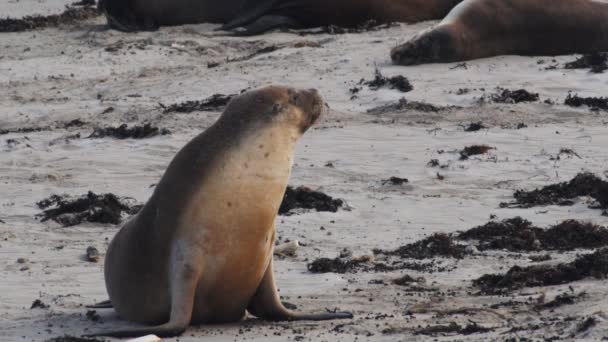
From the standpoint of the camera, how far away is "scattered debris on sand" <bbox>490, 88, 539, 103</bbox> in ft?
36.0

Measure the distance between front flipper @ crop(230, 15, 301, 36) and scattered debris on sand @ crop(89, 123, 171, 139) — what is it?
440 cm

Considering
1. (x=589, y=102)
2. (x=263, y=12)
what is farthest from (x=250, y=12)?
(x=589, y=102)

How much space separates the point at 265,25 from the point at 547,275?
9.07 meters

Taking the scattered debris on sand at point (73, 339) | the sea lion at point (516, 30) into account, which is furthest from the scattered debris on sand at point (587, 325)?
the sea lion at point (516, 30)

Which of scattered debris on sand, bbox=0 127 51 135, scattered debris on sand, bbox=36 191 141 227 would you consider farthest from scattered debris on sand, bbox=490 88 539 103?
scattered debris on sand, bbox=36 191 141 227

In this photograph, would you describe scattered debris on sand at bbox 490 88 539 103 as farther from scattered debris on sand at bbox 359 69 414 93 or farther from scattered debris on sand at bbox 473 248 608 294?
scattered debris on sand at bbox 473 248 608 294

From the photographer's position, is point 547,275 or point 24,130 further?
point 24,130

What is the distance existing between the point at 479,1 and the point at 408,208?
5657 mm

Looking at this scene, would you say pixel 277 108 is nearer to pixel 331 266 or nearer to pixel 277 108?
pixel 277 108

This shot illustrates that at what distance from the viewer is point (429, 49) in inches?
502

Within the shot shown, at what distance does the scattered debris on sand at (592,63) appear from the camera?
11852mm

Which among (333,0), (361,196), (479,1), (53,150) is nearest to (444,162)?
(361,196)

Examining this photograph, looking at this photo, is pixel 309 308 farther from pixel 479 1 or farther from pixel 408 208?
pixel 479 1

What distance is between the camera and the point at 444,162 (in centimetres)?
936
